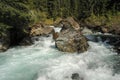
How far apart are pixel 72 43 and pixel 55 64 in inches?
157

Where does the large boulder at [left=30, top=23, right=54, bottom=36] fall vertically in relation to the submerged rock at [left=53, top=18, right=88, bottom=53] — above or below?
below

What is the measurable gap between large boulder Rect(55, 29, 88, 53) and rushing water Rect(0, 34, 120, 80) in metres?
0.57

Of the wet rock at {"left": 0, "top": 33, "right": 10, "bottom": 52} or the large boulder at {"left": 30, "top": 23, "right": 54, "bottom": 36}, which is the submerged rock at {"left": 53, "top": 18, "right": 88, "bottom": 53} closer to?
the wet rock at {"left": 0, "top": 33, "right": 10, "bottom": 52}

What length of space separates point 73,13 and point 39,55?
1032 inches

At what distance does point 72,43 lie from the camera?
20953 mm

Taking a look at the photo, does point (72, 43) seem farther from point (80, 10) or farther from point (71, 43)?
point (80, 10)

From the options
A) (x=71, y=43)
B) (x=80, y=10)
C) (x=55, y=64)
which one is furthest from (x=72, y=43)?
(x=80, y=10)

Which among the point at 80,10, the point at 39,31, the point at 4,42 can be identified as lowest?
the point at 80,10

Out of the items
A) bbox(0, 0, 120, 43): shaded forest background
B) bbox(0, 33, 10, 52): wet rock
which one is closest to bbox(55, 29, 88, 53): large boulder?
bbox(0, 33, 10, 52): wet rock

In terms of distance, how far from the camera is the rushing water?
15492mm

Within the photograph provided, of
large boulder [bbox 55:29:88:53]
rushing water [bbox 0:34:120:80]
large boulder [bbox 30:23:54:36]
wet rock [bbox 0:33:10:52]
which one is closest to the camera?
rushing water [bbox 0:34:120:80]

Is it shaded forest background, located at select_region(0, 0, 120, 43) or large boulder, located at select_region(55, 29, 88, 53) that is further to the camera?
shaded forest background, located at select_region(0, 0, 120, 43)

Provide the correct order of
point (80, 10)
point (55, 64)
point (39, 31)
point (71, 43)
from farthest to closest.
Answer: point (80, 10)
point (39, 31)
point (71, 43)
point (55, 64)

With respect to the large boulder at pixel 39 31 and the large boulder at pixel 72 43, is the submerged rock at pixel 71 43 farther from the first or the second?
the large boulder at pixel 39 31
